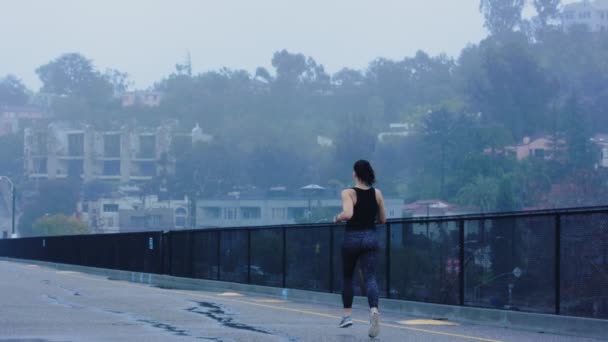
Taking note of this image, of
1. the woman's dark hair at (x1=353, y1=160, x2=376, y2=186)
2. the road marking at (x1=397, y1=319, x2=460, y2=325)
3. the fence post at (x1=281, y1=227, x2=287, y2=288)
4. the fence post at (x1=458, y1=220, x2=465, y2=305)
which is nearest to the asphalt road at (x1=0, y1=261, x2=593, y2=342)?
the road marking at (x1=397, y1=319, x2=460, y2=325)

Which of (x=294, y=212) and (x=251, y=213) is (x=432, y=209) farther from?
(x=251, y=213)

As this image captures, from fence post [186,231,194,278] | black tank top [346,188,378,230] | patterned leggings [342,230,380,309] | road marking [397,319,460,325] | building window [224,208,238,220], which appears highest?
building window [224,208,238,220]

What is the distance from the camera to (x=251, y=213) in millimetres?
194875

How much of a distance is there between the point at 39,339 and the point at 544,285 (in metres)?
6.94

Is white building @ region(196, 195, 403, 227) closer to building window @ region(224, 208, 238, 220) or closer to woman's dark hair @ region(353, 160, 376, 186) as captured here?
building window @ region(224, 208, 238, 220)

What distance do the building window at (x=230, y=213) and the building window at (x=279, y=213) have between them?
7.03 m

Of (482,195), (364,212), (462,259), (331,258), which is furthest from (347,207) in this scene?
Answer: (482,195)

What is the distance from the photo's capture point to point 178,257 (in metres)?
34.7

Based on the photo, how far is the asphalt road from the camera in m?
14.6

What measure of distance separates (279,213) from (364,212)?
Answer: 177m

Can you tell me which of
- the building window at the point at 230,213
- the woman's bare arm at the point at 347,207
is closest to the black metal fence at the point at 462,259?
the woman's bare arm at the point at 347,207

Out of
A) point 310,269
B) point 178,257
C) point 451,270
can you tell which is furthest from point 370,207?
point 178,257

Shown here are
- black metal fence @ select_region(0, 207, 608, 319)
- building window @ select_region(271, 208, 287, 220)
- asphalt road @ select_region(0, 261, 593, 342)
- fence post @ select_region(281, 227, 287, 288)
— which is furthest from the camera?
building window @ select_region(271, 208, 287, 220)

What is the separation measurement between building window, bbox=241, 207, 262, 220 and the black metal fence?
532ft
